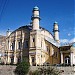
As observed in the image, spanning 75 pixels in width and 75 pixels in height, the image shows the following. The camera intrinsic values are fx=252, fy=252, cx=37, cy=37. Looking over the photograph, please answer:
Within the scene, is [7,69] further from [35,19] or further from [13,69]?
[35,19]

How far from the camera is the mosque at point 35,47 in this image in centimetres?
5338

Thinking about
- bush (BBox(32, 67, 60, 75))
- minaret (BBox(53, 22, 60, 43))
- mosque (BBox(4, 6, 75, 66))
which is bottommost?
bush (BBox(32, 67, 60, 75))

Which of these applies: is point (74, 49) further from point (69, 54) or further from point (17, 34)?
point (17, 34)

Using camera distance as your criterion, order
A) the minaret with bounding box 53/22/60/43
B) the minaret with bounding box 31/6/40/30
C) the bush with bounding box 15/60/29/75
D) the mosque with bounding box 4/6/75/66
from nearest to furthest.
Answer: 1. the bush with bounding box 15/60/29/75
2. the mosque with bounding box 4/6/75/66
3. the minaret with bounding box 31/6/40/30
4. the minaret with bounding box 53/22/60/43

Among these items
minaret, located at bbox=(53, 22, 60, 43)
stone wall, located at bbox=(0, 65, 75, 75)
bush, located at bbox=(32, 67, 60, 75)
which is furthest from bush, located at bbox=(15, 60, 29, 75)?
minaret, located at bbox=(53, 22, 60, 43)

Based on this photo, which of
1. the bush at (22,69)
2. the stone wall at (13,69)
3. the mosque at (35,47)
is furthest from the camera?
the mosque at (35,47)

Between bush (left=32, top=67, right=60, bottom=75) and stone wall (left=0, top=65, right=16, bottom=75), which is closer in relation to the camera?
bush (left=32, top=67, right=60, bottom=75)

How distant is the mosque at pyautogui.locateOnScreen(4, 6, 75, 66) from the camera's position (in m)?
53.4

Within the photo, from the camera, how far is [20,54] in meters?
57.1

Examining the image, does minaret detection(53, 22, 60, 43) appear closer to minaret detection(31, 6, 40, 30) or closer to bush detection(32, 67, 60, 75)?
minaret detection(31, 6, 40, 30)

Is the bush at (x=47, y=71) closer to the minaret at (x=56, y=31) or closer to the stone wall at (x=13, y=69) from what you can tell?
the stone wall at (x=13, y=69)

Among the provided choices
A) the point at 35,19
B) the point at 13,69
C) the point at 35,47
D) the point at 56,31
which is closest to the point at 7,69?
the point at 13,69

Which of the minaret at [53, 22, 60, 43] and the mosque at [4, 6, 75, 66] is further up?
the minaret at [53, 22, 60, 43]

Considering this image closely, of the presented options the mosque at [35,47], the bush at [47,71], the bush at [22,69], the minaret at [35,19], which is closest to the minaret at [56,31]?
the mosque at [35,47]
